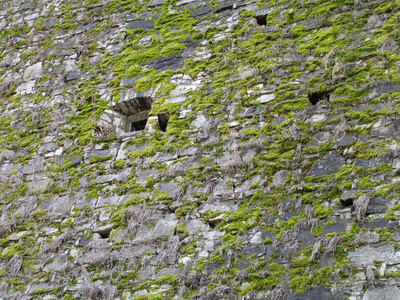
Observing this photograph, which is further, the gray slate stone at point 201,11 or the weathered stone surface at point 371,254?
the gray slate stone at point 201,11

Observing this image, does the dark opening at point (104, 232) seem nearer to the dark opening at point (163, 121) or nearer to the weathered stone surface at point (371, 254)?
the dark opening at point (163, 121)

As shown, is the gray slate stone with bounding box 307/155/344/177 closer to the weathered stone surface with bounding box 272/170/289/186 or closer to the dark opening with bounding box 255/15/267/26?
the weathered stone surface with bounding box 272/170/289/186

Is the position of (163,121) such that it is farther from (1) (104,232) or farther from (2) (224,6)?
(2) (224,6)

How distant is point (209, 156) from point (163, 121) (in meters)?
0.97

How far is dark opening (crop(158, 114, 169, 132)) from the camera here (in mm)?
5198

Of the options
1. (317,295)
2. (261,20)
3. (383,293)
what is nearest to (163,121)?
(261,20)

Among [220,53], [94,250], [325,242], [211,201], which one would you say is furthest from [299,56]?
[94,250]

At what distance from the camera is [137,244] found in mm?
4188

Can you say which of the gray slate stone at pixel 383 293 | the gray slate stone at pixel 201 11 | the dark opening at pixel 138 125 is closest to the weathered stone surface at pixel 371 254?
the gray slate stone at pixel 383 293

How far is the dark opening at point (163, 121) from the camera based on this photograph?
5198 mm

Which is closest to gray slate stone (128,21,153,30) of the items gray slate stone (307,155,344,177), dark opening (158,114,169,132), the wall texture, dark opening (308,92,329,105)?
the wall texture

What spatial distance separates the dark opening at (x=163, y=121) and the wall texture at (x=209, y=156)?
0.03 meters

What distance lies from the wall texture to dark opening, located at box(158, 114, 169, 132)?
3 centimetres

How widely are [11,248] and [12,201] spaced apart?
644 mm
